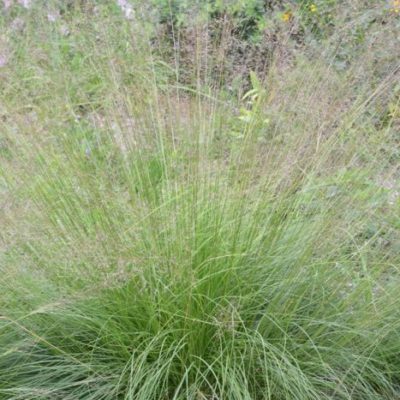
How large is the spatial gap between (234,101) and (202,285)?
1039mm

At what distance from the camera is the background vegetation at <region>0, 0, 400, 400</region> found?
221cm

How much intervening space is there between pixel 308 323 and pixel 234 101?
1124 mm

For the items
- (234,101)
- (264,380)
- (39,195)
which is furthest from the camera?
(234,101)

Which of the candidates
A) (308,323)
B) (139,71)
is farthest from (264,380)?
(139,71)

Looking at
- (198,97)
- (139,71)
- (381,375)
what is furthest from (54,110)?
(381,375)

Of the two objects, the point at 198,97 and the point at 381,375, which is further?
the point at 198,97

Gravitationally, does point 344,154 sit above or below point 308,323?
above

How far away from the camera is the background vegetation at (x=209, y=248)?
221 centimetres

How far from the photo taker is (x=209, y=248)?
7.79 feet

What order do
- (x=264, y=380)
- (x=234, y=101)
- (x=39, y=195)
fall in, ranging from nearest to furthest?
(x=264, y=380) → (x=39, y=195) → (x=234, y=101)

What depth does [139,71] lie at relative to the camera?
273cm

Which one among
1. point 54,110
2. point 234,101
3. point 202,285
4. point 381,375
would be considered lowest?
point 381,375

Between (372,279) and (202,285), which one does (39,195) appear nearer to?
(202,285)

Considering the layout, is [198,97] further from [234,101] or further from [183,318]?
[183,318]
